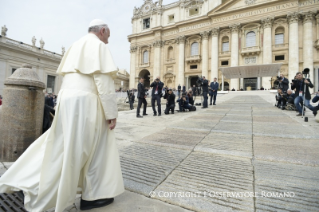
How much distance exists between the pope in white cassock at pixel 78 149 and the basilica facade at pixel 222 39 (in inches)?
889

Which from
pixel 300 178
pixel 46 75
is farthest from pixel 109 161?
pixel 46 75

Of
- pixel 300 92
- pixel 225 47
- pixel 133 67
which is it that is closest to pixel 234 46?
pixel 225 47

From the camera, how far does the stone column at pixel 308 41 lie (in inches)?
974

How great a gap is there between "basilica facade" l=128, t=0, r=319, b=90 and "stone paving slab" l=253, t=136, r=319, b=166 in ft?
65.7

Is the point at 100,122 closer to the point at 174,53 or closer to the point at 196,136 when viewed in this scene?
the point at 196,136

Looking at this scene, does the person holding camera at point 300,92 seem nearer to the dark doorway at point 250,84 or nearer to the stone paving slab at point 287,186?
the stone paving slab at point 287,186

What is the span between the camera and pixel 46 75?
88.4ft

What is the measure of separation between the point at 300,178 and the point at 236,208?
106 centimetres

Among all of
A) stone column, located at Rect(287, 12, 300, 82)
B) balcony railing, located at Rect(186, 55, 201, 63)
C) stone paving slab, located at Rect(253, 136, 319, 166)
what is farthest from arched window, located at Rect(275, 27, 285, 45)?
stone paving slab, located at Rect(253, 136, 319, 166)

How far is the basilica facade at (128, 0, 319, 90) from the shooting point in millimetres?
25359

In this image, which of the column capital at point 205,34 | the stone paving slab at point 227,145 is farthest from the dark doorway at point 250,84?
the stone paving slab at point 227,145

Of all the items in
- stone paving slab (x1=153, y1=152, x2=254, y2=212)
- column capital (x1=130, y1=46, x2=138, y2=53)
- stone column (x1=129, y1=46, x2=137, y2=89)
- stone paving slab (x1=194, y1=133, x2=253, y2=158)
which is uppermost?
column capital (x1=130, y1=46, x2=138, y2=53)

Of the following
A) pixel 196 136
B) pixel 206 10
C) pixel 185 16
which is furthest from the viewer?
pixel 185 16

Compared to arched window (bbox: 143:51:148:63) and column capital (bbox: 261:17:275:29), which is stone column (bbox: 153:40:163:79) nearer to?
arched window (bbox: 143:51:148:63)
